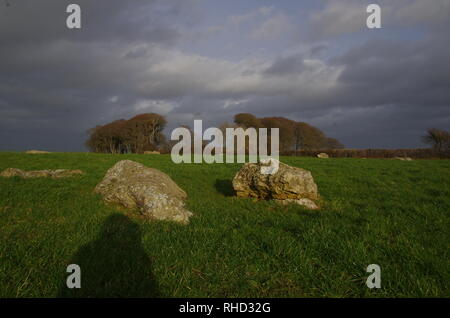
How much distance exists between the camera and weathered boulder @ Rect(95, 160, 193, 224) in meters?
6.19

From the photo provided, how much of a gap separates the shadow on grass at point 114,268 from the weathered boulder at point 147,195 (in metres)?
1.11

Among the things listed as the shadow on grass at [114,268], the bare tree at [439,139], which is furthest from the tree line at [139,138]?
the shadow on grass at [114,268]

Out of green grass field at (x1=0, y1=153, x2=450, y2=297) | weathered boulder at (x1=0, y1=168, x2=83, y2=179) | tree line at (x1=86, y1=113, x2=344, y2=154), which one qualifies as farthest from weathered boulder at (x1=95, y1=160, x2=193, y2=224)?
tree line at (x1=86, y1=113, x2=344, y2=154)

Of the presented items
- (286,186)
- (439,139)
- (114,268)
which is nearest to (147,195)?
(114,268)

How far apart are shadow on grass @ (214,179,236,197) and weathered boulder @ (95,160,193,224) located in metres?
2.12

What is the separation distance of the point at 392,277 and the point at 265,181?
474 centimetres

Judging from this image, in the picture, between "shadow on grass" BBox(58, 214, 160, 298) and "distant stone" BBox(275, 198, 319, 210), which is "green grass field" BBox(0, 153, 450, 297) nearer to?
"shadow on grass" BBox(58, 214, 160, 298)

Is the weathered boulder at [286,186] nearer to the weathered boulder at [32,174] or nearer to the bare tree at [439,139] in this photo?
the weathered boulder at [32,174]

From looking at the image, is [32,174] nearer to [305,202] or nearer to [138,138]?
[305,202]

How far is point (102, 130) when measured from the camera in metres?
64.9

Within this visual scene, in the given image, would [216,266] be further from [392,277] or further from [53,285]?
[392,277]

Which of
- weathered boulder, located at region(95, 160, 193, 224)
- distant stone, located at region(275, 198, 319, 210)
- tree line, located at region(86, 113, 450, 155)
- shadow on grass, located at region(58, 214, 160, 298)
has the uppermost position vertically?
tree line, located at region(86, 113, 450, 155)

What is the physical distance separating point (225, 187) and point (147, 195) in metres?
5.07
